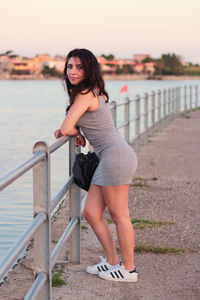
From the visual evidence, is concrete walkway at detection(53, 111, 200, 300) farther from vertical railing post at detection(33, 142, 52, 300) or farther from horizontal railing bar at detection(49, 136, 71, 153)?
horizontal railing bar at detection(49, 136, 71, 153)

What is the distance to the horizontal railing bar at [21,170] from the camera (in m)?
2.54

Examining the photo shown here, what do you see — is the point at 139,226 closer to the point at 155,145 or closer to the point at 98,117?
the point at 98,117

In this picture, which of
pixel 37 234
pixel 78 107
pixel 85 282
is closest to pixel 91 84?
pixel 78 107

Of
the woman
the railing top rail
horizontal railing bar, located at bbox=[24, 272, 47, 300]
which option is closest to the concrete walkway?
the woman

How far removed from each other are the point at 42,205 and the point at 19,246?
522mm

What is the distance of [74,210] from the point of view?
15.0 feet

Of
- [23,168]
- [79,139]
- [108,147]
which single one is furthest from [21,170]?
[79,139]

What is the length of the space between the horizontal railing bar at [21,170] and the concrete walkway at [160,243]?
1223 millimetres

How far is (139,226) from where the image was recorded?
5934 mm

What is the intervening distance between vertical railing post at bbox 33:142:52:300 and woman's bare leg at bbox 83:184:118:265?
0.80 metres

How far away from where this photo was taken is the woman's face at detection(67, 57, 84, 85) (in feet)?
12.8

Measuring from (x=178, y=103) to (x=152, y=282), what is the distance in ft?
60.6

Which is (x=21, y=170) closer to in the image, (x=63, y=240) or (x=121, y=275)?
(x=63, y=240)

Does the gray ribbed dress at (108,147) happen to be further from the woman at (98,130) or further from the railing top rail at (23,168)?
the railing top rail at (23,168)
